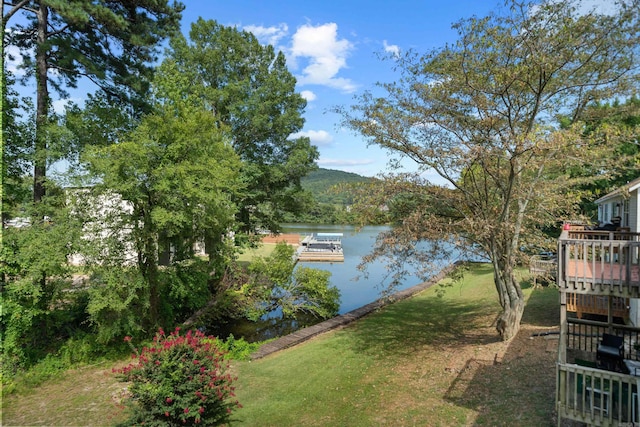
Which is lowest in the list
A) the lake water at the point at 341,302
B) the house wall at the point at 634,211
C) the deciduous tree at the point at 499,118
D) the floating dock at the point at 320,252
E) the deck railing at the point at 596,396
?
the lake water at the point at 341,302

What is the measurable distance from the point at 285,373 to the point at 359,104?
6795 mm

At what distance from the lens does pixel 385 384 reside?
23.2 feet

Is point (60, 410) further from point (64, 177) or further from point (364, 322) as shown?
point (364, 322)

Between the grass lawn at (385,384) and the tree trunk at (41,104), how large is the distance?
5145 millimetres

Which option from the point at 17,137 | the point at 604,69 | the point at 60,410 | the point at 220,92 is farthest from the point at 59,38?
the point at 604,69

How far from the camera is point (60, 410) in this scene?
22.1ft

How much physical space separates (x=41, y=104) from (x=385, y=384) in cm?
1146

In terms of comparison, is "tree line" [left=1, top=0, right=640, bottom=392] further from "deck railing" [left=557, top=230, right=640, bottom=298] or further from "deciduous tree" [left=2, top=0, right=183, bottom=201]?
"deck railing" [left=557, top=230, right=640, bottom=298]

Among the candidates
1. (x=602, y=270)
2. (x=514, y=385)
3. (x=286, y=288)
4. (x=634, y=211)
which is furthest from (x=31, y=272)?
(x=634, y=211)

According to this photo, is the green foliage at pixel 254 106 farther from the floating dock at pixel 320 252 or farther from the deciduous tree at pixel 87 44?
the floating dock at pixel 320 252

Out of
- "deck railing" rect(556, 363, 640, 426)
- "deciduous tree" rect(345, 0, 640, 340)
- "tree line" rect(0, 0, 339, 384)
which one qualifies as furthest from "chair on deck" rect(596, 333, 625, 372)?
"tree line" rect(0, 0, 339, 384)

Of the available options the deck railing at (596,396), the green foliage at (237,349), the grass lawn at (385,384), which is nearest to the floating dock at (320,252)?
the green foliage at (237,349)

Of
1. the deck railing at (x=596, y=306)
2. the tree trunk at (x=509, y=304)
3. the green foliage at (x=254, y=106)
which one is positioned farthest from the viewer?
the green foliage at (x=254, y=106)

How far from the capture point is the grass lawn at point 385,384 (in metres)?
5.80
